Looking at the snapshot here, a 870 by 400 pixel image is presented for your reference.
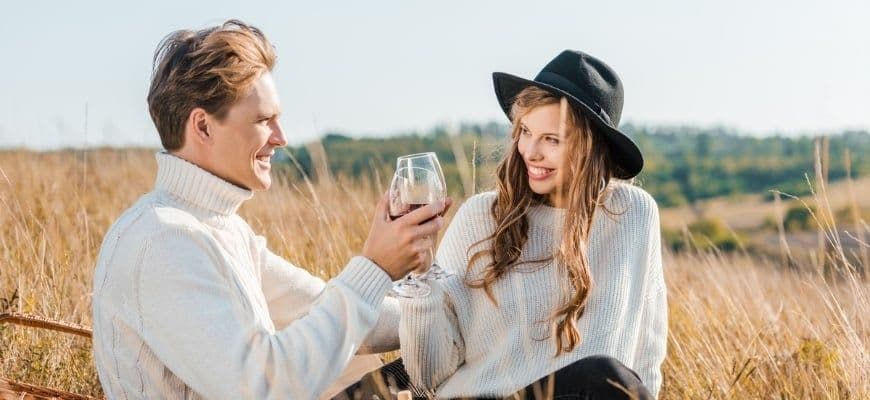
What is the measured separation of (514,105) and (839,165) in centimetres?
6076

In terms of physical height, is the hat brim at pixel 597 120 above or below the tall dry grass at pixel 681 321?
above

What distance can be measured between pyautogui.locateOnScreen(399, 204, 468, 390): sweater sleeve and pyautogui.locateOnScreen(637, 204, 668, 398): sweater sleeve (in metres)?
0.63

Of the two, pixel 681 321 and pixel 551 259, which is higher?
pixel 551 259

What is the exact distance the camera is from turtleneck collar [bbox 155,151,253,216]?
2.51m

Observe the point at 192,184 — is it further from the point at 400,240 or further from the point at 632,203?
the point at 632,203

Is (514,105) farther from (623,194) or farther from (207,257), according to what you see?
(207,257)

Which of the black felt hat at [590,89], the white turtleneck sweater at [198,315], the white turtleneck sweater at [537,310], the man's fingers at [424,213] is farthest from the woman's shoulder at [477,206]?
the white turtleneck sweater at [198,315]

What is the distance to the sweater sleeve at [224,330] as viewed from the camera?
222 centimetres

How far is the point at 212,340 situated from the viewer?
87.0 inches

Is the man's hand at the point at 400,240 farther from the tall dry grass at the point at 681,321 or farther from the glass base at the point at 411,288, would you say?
the tall dry grass at the point at 681,321

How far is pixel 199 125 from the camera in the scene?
2.48 meters

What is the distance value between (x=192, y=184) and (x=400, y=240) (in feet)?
1.93

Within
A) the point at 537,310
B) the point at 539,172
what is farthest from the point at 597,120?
the point at 537,310

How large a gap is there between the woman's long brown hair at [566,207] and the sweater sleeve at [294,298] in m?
0.32
